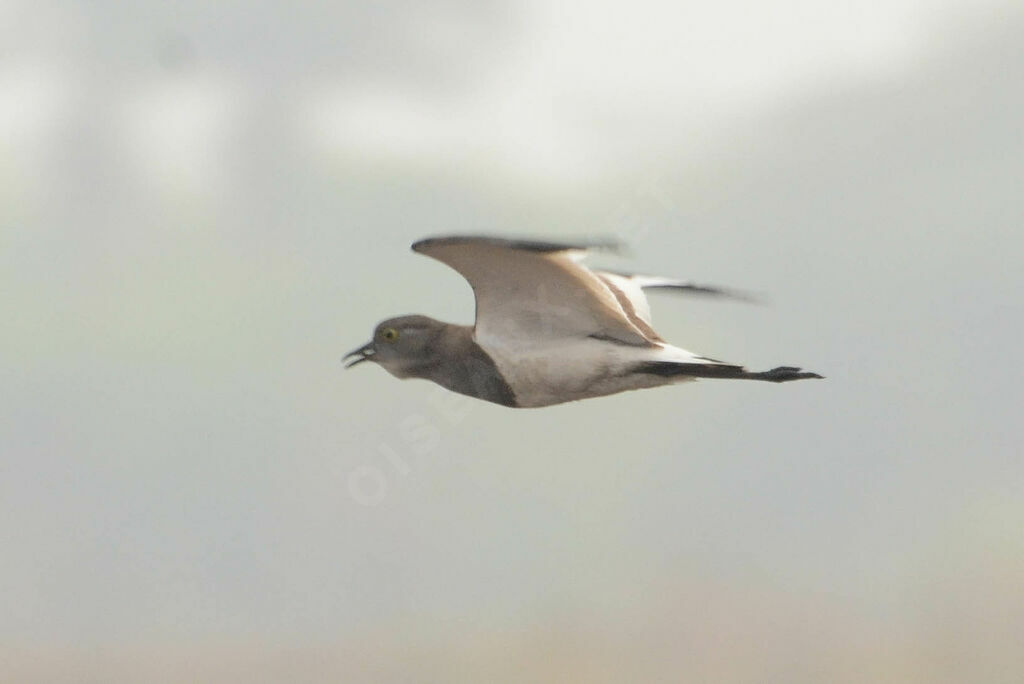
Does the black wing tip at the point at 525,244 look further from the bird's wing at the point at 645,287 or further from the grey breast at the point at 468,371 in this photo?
the bird's wing at the point at 645,287

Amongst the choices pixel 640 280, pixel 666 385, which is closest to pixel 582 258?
pixel 666 385

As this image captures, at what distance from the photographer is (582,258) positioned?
12.1 m

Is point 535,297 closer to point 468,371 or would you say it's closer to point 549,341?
point 549,341

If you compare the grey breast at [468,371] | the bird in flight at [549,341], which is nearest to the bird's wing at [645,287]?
the bird in flight at [549,341]

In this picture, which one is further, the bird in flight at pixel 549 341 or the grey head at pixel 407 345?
the grey head at pixel 407 345

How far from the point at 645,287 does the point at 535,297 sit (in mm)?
2500

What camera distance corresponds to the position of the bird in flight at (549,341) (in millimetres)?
11953

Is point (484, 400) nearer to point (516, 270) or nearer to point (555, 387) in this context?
point (555, 387)

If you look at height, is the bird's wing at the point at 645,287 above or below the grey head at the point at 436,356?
above

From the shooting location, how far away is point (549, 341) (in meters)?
12.5

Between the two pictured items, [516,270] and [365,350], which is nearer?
[516,270]

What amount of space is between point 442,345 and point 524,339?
1180 millimetres

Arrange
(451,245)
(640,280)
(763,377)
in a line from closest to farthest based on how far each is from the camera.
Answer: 1. (451,245)
2. (763,377)
3. (640,280)

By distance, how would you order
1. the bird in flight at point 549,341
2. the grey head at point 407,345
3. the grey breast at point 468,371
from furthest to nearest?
the grey head at point 407,345 → the grey breast at point 468,371 → the bird in flight at point 549,341
